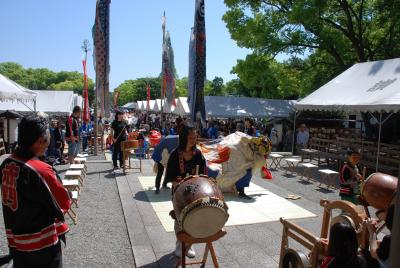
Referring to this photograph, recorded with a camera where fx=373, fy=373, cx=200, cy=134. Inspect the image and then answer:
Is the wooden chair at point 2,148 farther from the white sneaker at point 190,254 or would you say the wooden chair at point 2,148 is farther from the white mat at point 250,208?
the white sneaker at point 190,254

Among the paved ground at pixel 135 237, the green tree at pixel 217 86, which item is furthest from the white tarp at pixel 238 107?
the green tree at pixel 217 86

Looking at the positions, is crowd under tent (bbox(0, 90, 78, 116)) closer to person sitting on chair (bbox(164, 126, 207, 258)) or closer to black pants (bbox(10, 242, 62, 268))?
person sitting on chair (bbox(164, 126, 207, 258))

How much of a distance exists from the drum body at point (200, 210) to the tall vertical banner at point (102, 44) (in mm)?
11066

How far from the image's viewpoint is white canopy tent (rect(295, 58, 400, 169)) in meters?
9.95

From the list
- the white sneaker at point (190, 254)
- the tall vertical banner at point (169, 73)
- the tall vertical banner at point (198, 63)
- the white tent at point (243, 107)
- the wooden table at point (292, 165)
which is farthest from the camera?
the white tent at point (243, 107)

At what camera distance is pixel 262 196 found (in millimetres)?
8281

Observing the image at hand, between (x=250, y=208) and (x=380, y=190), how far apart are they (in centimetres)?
406

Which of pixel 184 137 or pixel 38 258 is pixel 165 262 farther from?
pixel 38 258

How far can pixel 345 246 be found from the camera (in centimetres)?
268

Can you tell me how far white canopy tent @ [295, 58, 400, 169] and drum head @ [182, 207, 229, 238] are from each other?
7.40 meters

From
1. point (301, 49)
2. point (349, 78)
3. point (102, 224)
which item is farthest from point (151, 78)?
point (102, 224)

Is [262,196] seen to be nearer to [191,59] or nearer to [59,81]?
[191,59]

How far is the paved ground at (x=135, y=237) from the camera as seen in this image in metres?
4.66

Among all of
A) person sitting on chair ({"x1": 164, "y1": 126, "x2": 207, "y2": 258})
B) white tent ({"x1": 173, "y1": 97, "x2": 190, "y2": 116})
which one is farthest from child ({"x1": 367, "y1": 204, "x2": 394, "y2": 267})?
white tent ({"x1": 173, "y1": 97, "x2": 190, "y2": 116})
